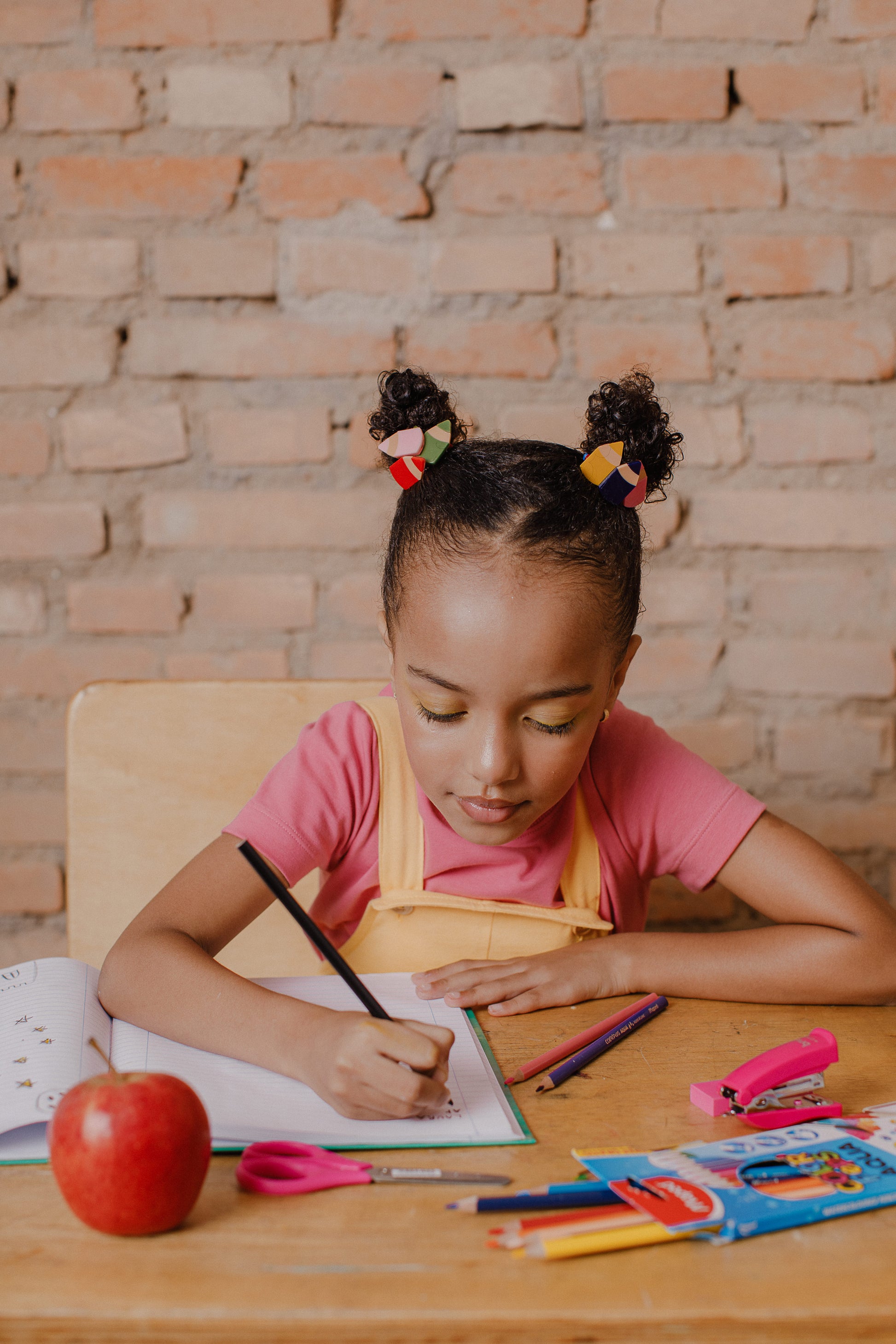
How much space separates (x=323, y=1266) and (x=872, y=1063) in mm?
444

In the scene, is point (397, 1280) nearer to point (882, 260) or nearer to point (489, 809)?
point (489, 809)

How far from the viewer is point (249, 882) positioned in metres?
0.94

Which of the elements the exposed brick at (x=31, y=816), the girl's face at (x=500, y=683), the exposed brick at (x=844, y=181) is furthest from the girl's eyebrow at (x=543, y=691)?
the exposed brick at (x=844, y=181)

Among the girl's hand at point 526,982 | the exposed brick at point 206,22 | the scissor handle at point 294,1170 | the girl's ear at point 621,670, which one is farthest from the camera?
the exposed brick at point 206,22

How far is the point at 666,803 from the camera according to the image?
1079 millimetres

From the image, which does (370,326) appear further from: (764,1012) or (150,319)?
(764,1012)

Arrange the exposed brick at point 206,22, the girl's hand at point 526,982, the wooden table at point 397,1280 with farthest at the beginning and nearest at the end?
the exposed brick at point 206,22
the girl's hand at point 526,982
the wooden table at point 397,1280

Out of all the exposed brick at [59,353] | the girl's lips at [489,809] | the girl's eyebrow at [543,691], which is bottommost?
the girl's lips at [489,809]

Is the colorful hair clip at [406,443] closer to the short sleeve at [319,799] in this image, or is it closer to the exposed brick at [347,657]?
the short sleeve at [319,799]

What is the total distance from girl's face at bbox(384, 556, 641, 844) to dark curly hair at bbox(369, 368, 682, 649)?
0.08 feet

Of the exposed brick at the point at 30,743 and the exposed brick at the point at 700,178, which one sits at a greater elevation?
the exposed brick at the point at 700,178

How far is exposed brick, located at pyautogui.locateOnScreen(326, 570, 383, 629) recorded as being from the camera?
4.84 feet

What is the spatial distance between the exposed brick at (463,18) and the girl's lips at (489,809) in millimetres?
1062

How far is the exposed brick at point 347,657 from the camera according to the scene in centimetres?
149
